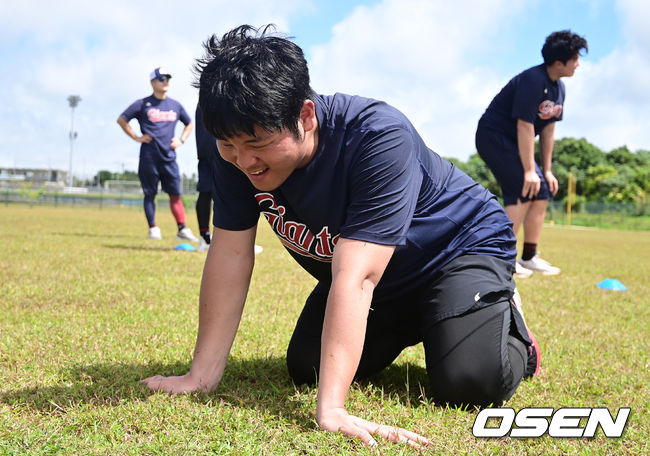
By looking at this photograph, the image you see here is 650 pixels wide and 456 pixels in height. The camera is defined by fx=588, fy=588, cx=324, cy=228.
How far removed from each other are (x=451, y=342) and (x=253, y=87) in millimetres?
1152

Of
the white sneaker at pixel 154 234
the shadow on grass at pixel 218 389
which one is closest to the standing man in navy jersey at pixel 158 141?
the white sneaker at pixel 154 234

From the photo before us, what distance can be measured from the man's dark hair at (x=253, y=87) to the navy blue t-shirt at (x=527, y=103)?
4021 mm

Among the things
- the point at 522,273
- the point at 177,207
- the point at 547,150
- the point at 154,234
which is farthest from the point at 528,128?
the point at 154,234

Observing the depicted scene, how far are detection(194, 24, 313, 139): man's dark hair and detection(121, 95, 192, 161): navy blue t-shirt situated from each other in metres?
6.81

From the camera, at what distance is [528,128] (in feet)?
17.3

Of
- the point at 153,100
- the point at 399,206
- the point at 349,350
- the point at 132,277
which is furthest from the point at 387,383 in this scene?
the point at 153,100

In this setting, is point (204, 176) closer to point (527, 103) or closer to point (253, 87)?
point (527, 103)

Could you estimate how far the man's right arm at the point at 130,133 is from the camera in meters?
8.18

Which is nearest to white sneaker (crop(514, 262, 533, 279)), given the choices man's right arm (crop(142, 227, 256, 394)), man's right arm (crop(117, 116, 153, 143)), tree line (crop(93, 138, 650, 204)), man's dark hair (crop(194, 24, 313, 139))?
man's right arm (crop(142, 227, 256, 394))

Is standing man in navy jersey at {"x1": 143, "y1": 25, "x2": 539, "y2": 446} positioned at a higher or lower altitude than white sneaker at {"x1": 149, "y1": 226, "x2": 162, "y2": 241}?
higher

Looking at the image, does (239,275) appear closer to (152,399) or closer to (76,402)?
(152,399)
